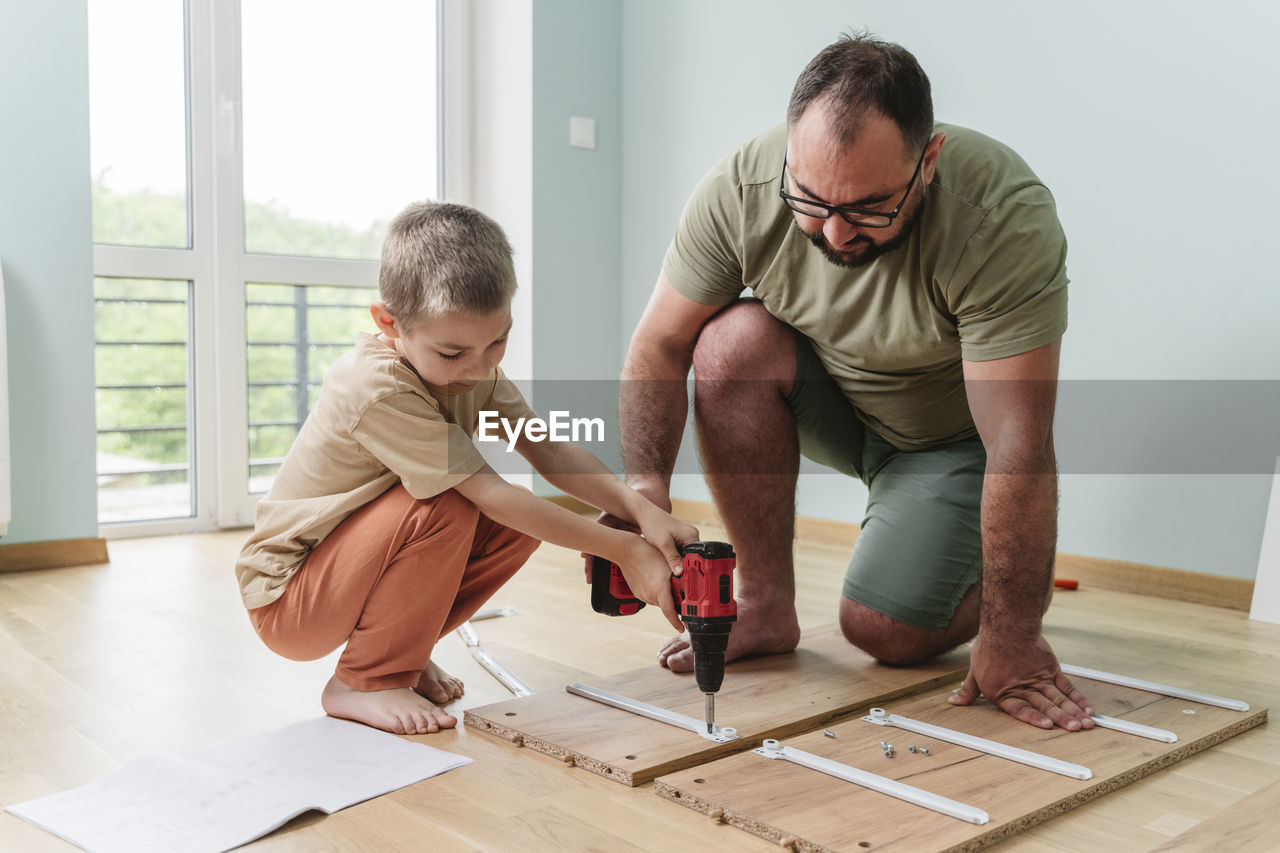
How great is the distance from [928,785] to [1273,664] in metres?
1.12

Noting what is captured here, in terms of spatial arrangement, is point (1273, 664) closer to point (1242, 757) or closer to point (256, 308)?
point (1242, 757)

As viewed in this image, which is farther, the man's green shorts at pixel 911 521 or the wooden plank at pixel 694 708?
the man's green shorts at pixel 911 521

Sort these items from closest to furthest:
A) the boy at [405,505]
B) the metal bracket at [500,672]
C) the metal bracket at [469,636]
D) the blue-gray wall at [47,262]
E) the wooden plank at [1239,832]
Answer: the wooden plank at [1239,832], the boy at [405,505], the metal bracket at [500,672], the metal bracket at [469,636], the blue-gray wall at [47,262]

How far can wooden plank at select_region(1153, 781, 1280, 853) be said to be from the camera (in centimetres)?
125

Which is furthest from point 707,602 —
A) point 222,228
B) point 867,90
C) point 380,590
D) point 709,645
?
point 222,228

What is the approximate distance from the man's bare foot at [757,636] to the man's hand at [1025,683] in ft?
1.25

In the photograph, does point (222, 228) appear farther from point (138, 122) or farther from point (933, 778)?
point (933, 778)

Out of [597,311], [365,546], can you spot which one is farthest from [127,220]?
[365,546]

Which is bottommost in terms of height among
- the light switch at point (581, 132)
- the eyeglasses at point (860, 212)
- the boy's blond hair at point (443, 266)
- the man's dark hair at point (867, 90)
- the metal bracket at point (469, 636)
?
the metal bracket at point (469, 636)

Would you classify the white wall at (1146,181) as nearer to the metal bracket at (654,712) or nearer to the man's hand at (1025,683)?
the man's hand at (1025,683)

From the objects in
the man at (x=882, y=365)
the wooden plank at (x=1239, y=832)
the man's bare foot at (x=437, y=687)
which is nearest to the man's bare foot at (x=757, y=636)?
the man at (x=882, y=365)

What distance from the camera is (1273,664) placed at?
211 centimetres

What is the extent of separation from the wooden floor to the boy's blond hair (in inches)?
25.0

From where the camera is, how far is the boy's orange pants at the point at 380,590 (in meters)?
1.59
